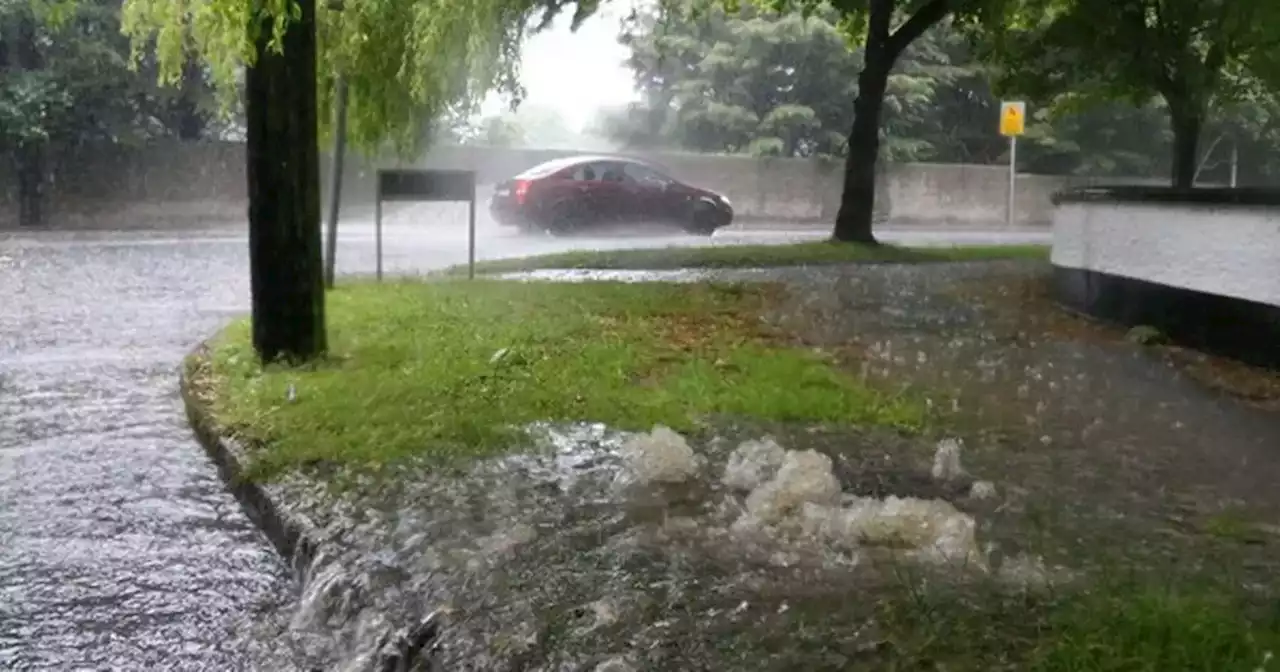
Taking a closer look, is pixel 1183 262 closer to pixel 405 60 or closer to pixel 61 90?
pixel 405 60

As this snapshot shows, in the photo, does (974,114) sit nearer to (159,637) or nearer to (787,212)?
(787,212)

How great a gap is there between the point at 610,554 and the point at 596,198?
16099 millimetres

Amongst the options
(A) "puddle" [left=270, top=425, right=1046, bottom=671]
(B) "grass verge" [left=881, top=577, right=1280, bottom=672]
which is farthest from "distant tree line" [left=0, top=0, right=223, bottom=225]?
(B) "grass verge" [left=881, top=577, right=1280, bottom=672]

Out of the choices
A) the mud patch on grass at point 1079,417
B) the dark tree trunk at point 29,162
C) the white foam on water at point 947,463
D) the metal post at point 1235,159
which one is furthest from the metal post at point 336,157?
the metal post at point 1235,159

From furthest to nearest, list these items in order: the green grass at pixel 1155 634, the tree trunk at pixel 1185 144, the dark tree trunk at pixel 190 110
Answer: the dark tree trunk at pixel 190 110 → the tree trunk at pixel 1185 144 → the green grass at pixel 1155 634

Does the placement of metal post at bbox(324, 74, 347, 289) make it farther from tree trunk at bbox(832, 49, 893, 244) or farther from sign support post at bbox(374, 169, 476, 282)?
tree trunk at bbox(832, 49, 893, 244)

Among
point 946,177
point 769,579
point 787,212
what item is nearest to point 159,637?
point 769,579

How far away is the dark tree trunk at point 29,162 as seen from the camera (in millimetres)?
21797

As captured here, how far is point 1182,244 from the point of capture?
861 cm

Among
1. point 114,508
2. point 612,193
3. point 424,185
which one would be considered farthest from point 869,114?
point 114,508

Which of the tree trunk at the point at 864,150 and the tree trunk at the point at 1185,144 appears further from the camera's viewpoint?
the tree trunk at the point at 864,150

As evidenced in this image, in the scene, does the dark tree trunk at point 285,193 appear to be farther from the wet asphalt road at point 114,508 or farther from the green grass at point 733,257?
the green grass at point 733,257

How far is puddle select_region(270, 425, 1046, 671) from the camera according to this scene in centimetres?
346

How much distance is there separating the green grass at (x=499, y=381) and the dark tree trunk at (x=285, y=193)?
26 cm
